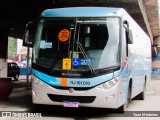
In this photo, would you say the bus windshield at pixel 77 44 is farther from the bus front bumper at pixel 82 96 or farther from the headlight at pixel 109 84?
the bus front bumper at pixel 82 96

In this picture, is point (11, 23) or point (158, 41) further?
point (158, 41)

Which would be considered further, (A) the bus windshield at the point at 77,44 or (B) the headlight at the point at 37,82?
(B) the headlight at the point at 37,82

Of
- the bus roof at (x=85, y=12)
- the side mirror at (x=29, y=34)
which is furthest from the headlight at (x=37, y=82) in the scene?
the bus roof at (x=85, y=12)

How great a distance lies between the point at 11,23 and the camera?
2533 cm

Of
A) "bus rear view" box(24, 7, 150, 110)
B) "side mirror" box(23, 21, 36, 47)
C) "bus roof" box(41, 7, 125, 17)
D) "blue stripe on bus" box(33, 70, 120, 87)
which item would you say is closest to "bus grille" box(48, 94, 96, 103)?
"bus rear view" box(24, 7, 150, 110)

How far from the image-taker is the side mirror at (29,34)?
10656 millimetres

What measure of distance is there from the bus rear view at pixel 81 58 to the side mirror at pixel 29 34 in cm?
20

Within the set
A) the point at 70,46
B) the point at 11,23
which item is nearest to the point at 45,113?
the point at 70,46

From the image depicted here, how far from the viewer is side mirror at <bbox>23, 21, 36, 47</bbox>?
10656 millimetres

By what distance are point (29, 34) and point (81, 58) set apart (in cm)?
177

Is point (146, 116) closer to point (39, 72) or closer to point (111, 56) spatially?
point (111, 56)

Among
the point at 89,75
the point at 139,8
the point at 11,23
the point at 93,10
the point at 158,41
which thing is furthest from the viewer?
the point at 158,41

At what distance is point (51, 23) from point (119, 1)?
8192 millimetres

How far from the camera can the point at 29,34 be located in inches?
429
